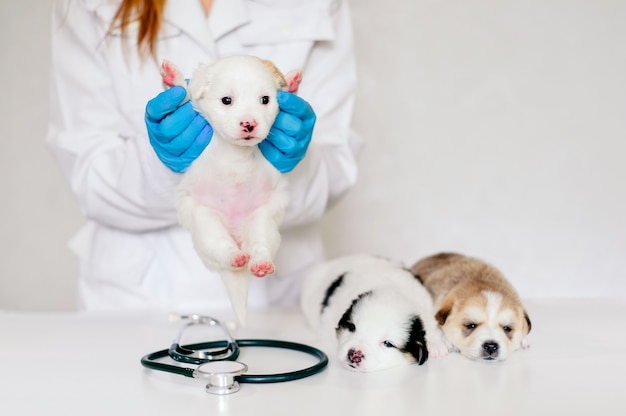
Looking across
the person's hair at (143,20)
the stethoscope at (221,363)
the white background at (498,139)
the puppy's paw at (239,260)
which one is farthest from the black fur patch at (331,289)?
the white background at (498,139)

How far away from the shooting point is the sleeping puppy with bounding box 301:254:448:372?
1.31m

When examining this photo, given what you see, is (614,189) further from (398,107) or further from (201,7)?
(201,7)

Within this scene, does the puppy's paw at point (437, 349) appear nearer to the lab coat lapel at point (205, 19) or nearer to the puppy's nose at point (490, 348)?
the puppy's nose at point (490, 348)

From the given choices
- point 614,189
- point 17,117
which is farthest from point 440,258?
point 17,117

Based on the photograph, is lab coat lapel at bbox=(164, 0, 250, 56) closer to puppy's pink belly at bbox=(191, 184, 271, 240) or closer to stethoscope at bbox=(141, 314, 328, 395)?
puppy's pink belly at bbox=(191, 184, 271, 240)

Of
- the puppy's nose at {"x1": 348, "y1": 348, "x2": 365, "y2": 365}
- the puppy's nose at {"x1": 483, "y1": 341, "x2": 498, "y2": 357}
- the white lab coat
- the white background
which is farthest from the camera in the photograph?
the white background

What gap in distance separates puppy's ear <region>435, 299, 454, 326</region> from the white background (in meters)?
1.50

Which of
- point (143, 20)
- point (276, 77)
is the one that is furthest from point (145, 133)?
point (276, 77)

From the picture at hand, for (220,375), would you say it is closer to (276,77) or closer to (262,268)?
(262,268)

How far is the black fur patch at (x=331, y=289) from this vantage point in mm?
1627

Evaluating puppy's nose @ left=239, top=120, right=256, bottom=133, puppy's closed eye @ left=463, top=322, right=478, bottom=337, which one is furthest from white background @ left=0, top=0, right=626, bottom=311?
puppy's nose @ left=239, top=120, right=256, bottom=133

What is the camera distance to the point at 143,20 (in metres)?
1.85

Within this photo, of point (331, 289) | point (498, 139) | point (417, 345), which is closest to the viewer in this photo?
point (417, 345)

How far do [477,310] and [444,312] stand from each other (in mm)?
73
